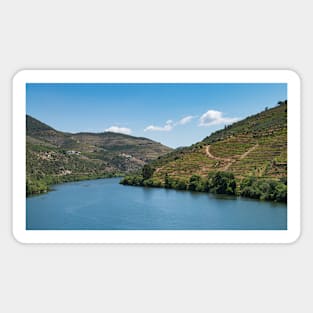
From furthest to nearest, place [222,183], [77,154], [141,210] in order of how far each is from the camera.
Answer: [77,154], [222,183], [141,210]

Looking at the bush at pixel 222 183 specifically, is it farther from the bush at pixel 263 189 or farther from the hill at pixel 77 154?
the hill at pixel 77 154

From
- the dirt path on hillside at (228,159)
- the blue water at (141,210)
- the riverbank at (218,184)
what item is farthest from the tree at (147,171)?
the dirt path on hillside at (228,159)

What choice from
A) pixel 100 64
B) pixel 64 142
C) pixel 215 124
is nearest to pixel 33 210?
pixel 64 142

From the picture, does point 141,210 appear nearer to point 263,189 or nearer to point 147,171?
point 147,171

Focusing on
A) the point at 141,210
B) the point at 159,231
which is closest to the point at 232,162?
the point at 141,210

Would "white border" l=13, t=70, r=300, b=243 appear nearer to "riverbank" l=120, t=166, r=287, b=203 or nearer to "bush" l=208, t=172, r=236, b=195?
"riverbank" l=120, t=166, r=287, b=203

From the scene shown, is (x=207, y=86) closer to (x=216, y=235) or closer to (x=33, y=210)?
(x=216, y=235)
